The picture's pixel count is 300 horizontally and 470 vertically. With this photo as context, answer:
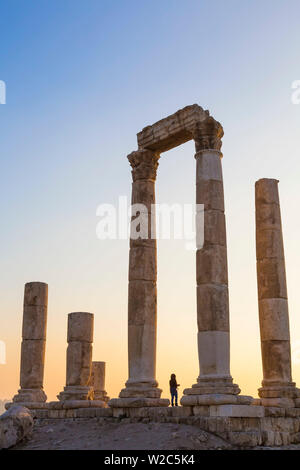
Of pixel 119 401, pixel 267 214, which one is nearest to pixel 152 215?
pixel 267 214

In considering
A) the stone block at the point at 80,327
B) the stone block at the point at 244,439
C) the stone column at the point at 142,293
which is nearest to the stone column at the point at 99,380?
the stone block at the point at 80,327

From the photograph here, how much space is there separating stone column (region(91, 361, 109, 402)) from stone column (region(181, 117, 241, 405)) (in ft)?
60.8

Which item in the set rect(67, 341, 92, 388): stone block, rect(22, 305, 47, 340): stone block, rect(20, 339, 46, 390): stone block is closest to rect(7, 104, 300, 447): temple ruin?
rect(67, 341, 92, 388): stone block

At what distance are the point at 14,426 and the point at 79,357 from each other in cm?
1099

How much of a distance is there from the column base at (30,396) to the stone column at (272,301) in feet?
38.8

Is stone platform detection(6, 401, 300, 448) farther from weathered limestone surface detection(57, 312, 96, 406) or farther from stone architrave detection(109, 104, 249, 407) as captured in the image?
weathered limestone surface detection(57, 312, 96, 406)

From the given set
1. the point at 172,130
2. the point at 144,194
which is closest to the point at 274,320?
the point at 144,194

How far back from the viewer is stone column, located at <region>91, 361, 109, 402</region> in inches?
1480

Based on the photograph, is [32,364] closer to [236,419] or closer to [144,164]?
[144,164]

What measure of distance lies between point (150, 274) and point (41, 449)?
27.4ft

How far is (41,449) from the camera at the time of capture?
688 inches

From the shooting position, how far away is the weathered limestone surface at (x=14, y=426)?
17688 millimetres
